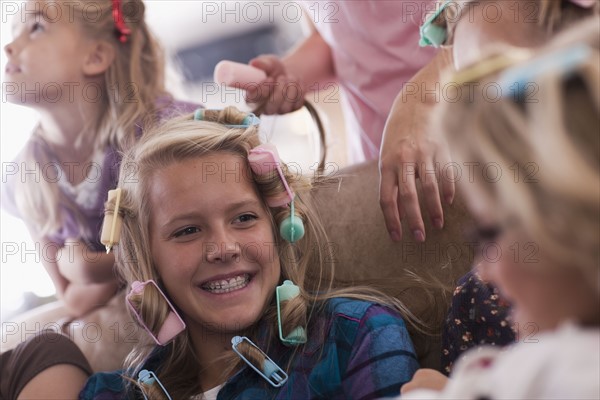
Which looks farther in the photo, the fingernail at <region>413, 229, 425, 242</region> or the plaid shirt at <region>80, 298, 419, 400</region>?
the fingernail at <region>413, 229, 425, 242</region>

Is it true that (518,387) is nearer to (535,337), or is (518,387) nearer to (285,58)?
(535,337)

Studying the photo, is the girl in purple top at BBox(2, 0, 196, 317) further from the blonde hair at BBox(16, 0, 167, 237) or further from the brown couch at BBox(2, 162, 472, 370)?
the brown couch at BBox(2, 162, 472, 370)

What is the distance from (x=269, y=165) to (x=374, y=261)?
19 cm

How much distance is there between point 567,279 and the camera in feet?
1.54

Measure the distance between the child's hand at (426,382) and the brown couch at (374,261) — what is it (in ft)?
1.04

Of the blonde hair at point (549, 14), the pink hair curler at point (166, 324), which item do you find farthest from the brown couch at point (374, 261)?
the blonde hair at point (549, 14)

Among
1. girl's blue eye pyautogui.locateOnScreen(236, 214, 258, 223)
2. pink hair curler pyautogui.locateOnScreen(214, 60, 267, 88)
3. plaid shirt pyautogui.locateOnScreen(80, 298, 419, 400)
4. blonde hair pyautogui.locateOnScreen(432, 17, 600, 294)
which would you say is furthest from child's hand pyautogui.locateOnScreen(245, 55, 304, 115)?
blonde hair pyautogui.locateOnScreen(432, 17, 600, 294)

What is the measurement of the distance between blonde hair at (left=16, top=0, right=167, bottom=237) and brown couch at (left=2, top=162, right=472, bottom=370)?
35 centimetres

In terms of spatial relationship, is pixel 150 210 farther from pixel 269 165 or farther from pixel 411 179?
pixel 411 179

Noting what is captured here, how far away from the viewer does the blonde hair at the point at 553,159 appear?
17.3 inches

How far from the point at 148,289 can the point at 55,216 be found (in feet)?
1.94

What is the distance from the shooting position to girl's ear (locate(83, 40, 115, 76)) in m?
1.65

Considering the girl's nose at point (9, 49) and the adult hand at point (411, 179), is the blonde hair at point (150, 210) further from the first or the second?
the girl's nose at point (9, 49)

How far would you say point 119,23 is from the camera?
5.42 feet
